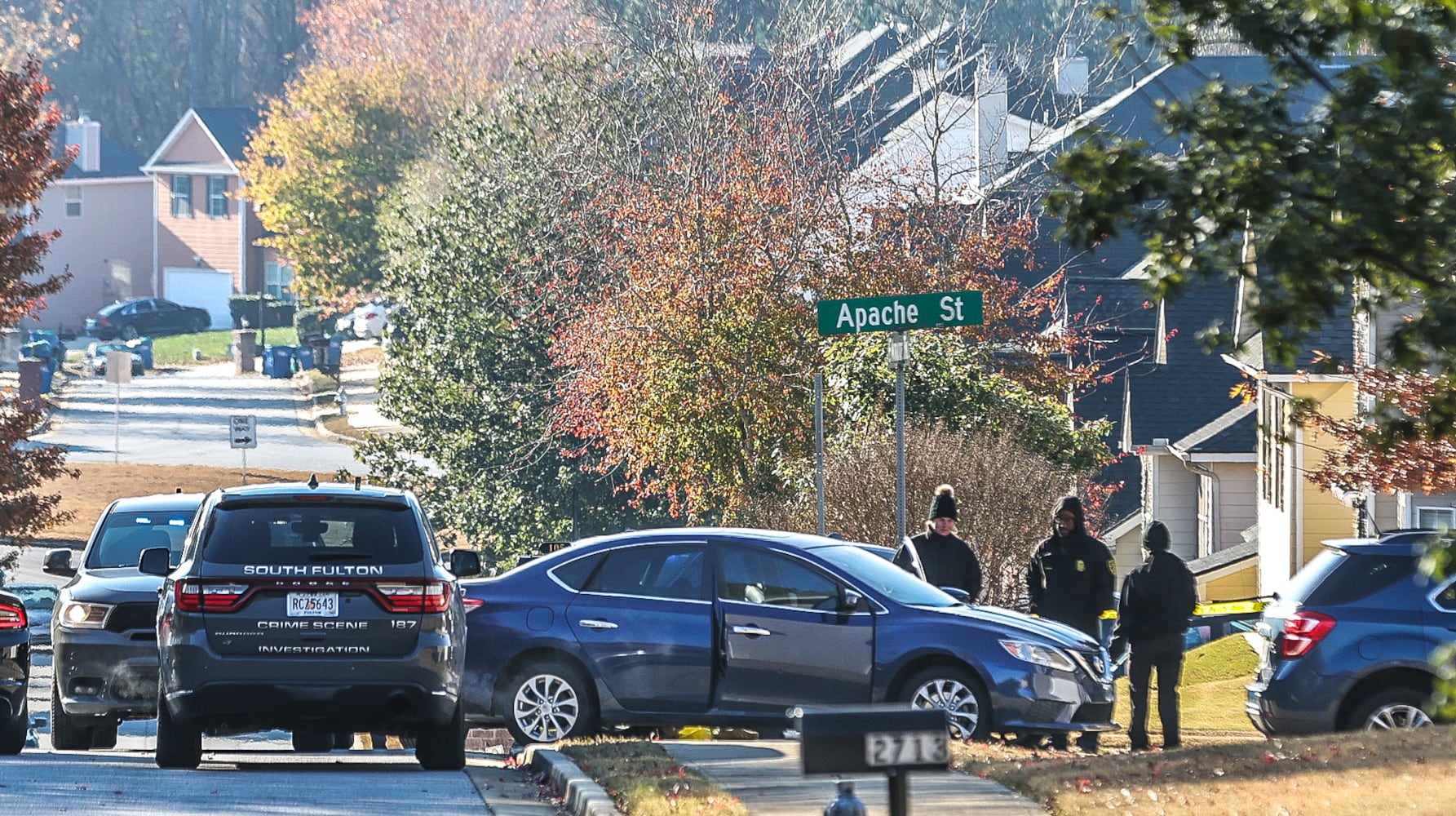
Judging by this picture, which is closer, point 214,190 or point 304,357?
point 304,357

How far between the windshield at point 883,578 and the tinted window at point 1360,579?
2.30 m

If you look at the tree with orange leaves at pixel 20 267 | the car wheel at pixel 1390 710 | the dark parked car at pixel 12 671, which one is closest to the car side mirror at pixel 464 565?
the dark parked car at pixel 12 671

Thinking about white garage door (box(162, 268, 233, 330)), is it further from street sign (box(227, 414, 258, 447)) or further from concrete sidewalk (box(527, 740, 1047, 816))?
concrete sidewalk (box(527, 740, 1047, 816))

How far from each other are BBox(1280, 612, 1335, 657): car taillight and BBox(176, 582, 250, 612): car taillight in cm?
646

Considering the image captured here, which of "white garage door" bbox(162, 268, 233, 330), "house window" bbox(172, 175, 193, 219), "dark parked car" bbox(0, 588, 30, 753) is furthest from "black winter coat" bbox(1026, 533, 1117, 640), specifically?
"house window" bbox(172, 175, 193, 219)

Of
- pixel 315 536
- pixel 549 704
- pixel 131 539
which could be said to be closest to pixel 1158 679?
pixel 549 704

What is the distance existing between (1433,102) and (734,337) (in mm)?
20642

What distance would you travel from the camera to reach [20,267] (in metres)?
26.0

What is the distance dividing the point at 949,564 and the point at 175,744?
590cm

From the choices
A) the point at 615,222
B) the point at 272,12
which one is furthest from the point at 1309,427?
the point at 272,12

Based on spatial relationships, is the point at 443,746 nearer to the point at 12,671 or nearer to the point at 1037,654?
the point at 12,671

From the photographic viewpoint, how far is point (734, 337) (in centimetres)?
2653

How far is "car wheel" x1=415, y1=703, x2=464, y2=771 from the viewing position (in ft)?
40.1

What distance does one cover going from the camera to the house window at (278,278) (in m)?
91.8
